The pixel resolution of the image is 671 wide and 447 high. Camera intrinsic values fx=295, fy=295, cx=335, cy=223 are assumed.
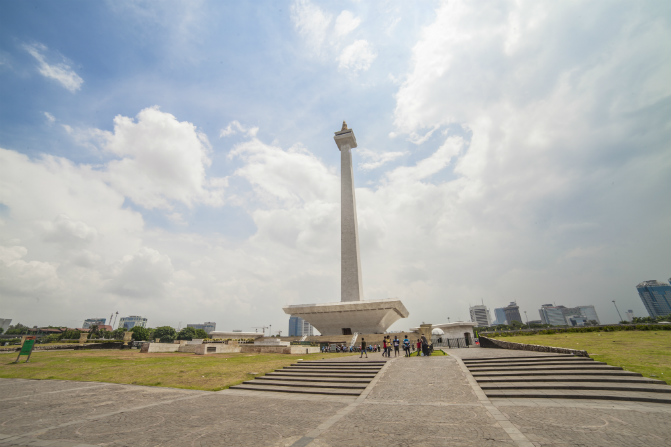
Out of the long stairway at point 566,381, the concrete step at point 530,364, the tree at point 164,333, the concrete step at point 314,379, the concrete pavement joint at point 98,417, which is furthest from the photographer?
the tree at point 164,333

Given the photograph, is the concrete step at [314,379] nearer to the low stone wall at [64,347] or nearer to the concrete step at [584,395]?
the concrete step at [584,395]

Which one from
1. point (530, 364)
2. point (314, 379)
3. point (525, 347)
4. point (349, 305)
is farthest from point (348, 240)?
point (530, 364)

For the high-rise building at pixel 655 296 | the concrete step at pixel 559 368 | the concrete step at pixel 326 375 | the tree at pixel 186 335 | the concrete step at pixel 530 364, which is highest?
the high-rise building at pixel 655 296

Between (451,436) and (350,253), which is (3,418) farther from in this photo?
(350,253)

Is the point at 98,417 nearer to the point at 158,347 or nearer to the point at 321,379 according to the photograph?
the point at 321,379

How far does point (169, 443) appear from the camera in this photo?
6.08 meters

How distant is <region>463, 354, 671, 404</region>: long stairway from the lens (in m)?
8.49

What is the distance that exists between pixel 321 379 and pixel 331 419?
5477 mm

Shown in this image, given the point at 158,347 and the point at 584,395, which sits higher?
the point at 158,347

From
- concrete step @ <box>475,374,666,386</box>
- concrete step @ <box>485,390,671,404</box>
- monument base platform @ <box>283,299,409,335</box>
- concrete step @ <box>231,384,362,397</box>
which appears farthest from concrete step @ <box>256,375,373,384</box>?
monument base platform @ <box>283,299,409,335</box>

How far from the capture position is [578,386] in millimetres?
9148

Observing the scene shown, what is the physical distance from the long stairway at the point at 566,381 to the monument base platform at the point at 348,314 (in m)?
26.6

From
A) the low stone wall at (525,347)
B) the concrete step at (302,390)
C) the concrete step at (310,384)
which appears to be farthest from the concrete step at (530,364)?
the concrete step at (302,390)

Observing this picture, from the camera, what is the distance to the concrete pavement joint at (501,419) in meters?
5.64
